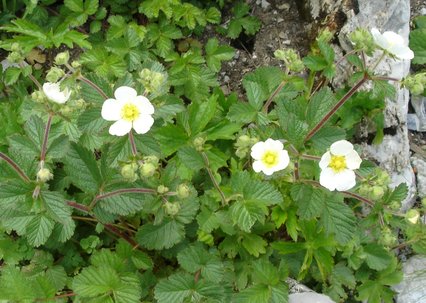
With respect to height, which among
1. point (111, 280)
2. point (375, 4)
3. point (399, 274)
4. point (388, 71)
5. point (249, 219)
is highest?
point (375, 4)

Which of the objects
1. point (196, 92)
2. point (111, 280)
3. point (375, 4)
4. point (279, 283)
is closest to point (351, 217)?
point (279, 283)

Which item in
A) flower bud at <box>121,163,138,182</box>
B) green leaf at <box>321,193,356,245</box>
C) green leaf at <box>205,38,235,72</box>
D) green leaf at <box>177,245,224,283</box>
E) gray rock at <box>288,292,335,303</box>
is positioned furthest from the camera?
green leaf at <box>205,38,235,72</box>

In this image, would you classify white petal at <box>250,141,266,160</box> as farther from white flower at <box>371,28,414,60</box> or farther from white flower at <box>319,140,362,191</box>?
white flower at <box>371,28,414,60</box>

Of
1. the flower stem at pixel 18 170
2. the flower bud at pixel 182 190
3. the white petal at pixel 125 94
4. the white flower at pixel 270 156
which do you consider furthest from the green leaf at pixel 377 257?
the flower stem at pixel 18 170

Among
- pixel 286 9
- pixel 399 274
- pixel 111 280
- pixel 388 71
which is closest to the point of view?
pixel 111 280

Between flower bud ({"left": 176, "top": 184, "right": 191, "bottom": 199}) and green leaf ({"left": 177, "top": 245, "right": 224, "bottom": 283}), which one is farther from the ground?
flower bud ({"left": 176, "top": 184, "right": 191, "bottom": 199})

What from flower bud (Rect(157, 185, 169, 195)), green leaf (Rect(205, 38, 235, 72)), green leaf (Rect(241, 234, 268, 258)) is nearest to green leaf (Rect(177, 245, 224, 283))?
green leaf (Rect(241, 234, 268, 258))

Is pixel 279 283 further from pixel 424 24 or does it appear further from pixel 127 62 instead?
pixel 424 24
